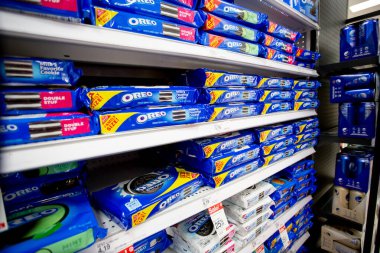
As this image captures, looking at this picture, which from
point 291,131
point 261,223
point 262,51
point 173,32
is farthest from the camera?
point 291,131

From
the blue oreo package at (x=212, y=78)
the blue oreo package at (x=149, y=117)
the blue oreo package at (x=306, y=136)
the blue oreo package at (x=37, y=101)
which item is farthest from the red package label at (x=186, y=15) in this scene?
the blue oreo package at (x=306, y=136)

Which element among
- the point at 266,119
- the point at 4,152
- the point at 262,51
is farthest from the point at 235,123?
the point at 4,152

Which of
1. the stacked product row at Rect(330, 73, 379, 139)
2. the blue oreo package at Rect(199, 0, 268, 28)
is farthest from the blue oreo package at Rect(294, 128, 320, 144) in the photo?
the blue oreo package at Rect(199, 0, 268, 28)

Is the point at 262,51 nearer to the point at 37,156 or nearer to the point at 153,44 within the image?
the point at 153,44

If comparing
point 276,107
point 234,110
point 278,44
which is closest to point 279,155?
point 276,107

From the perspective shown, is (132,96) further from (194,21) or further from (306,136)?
(306,136)

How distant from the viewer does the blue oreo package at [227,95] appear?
836 mm

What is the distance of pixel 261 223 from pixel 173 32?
3.65 feet

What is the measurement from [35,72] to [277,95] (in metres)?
1.16

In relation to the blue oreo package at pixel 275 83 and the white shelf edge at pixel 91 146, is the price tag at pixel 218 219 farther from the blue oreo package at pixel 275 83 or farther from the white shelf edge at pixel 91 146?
the blue oreo package at pixel 275 83

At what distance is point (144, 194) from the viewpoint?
2.24ft

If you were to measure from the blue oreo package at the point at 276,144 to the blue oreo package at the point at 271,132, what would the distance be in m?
0.02

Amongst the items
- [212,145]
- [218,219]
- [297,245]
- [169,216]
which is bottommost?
[297,245]

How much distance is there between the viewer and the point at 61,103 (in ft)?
1.74
